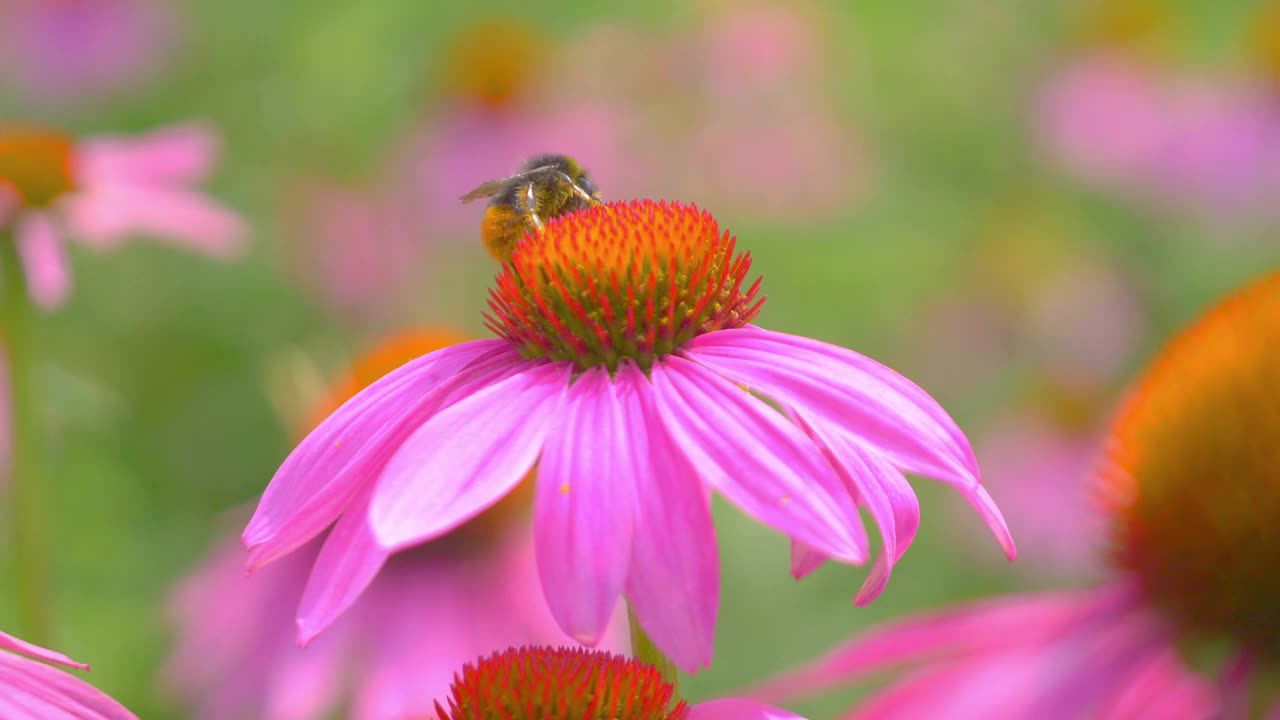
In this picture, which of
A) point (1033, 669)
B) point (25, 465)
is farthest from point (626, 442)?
point (25, 465)

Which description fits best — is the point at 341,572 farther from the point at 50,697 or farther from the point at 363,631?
the point at 363,631

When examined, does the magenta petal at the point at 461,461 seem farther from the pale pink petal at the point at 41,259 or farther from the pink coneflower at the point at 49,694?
the pale pink petal at the point at 41,259

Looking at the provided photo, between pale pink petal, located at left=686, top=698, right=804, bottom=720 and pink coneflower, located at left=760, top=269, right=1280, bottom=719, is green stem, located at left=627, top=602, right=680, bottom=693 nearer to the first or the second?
pale pink petal, located at left=686, top=698, right=804, bottom=720

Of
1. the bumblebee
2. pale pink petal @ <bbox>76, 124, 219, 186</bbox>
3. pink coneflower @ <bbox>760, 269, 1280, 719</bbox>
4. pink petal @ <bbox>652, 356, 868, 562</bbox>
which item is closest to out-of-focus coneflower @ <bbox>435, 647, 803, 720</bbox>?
pink petal @ <bbox>652, 356, 868, 562</bbox>

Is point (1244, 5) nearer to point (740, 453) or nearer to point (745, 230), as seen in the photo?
point (745, 230)

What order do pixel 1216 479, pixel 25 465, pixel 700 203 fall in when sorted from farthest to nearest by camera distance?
pixel 700 203 → pixel 25 465 → pixel 1216 479

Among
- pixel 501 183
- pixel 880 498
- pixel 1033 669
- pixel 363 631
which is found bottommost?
pixel 363 631

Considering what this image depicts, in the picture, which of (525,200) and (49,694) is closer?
(49,694)

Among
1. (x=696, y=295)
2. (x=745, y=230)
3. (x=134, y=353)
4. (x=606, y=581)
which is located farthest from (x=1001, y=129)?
(x=606, y=581)
